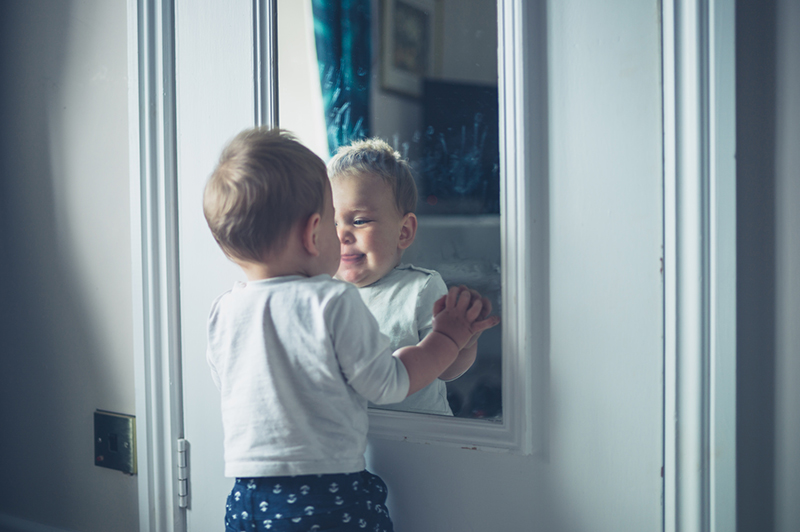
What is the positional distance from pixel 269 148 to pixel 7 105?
826 millimetres

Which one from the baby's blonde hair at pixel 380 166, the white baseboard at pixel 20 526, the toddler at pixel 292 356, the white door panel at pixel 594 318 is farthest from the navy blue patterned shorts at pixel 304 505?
the white baseboard at pixel 20 526

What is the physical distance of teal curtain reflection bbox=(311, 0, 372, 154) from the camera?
0.74m

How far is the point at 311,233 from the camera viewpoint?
23.8 inches

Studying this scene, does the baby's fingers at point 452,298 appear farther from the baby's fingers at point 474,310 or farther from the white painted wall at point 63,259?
the white painted wall at point 63,259

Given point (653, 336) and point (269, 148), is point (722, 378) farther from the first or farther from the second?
point (269, 148)

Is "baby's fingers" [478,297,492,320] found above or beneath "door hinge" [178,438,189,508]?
above

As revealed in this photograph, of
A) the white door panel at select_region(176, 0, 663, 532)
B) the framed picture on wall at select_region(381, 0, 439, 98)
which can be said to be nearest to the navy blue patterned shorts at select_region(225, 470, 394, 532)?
the white door panel at select_region(176, 0, 663, 532)

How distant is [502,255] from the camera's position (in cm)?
66

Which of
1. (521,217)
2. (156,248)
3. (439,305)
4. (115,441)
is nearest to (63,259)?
(156,248)

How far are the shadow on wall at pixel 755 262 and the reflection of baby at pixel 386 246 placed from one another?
338 millimetres

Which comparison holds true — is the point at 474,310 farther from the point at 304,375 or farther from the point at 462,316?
the point at 304,375

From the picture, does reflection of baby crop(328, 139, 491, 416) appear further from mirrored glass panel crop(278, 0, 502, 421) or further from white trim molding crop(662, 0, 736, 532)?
white trim molding crop(662, 0, 736, 532)

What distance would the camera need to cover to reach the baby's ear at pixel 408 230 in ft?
2.32

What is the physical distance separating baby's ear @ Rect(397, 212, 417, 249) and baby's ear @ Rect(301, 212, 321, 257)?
0.49 feet
